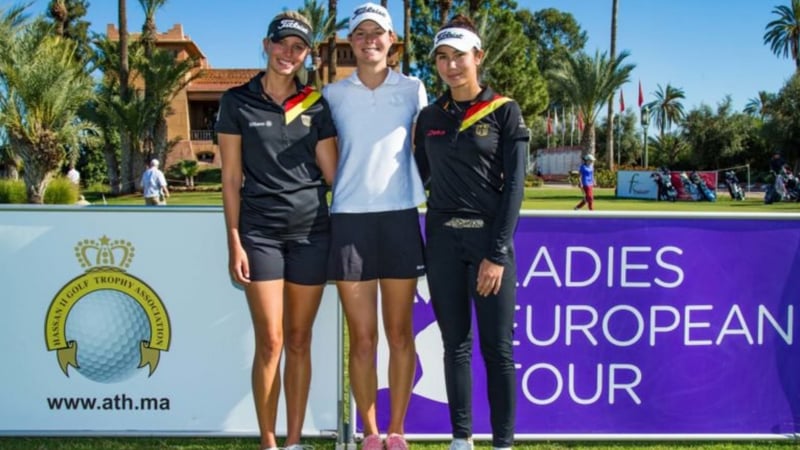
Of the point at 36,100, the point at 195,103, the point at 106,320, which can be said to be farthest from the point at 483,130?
the point at 195,103

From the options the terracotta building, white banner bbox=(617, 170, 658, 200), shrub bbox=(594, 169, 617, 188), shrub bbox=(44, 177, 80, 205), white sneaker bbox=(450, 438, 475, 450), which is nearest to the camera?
white sneaker bbox=(450, 438, 475, 450)

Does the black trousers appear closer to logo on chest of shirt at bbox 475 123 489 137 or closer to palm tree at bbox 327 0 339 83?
logo on chest of shirt at bbox 475 123 489 137

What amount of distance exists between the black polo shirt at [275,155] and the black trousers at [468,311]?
66cm

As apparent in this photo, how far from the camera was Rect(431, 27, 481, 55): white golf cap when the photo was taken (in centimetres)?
354

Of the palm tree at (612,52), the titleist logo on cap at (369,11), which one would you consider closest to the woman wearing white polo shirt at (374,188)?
the titleist logo on cap at (369,11)

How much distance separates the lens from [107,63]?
36562mm

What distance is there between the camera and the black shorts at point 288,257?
3627 millimetres

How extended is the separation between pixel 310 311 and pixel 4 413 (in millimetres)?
2015

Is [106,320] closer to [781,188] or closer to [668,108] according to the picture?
[781,188]

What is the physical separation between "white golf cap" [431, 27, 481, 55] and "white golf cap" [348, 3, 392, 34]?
0.95 feet

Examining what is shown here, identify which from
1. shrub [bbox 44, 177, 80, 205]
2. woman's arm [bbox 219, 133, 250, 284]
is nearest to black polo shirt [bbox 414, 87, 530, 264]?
woman's arm [bbox 219, 133, 250, 284]

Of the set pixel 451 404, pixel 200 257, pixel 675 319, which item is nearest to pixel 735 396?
pixel 675 319

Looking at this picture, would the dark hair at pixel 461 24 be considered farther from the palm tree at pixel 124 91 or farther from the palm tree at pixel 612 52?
the palm tree at pixel 612 52

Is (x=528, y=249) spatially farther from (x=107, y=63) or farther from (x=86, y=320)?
(x=107, y=63)
